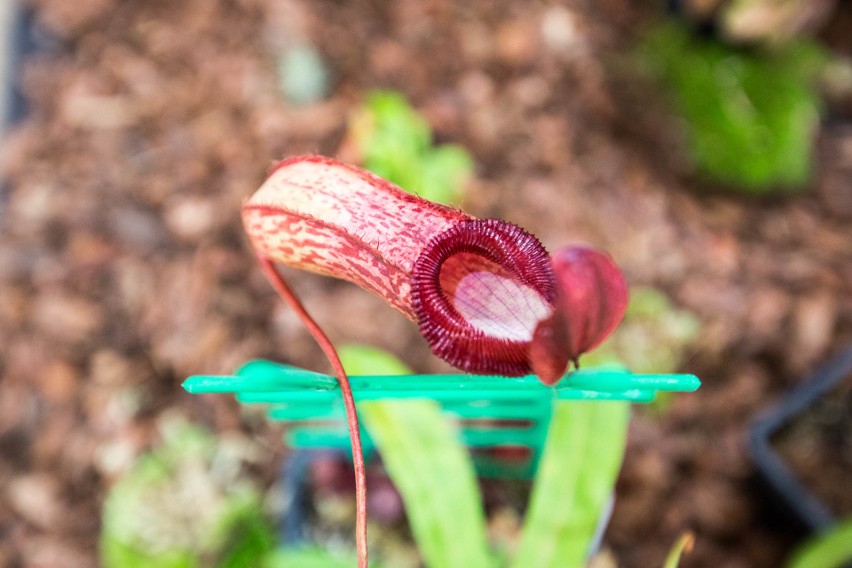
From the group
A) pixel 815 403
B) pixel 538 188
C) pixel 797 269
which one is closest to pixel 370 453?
pixel 538 188

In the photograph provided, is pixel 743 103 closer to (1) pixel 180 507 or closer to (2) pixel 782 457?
(2) pixel 782 457

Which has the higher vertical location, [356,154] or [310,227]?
[310,227]

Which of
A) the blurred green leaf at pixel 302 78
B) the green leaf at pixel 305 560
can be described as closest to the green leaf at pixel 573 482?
the green leaf at pixel 305 560

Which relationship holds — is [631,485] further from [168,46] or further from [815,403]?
[168,46]

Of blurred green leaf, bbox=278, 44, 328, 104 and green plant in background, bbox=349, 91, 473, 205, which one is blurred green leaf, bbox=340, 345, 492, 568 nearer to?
green plant in background, bbox=349, 91, 473, 205

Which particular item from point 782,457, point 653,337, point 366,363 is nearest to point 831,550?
point 782,457

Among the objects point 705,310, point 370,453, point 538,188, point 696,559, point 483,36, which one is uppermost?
point 483,36
